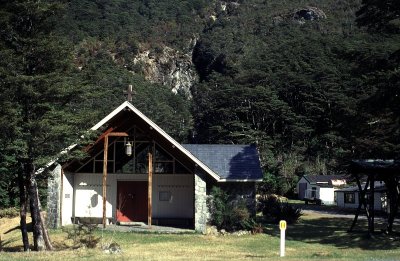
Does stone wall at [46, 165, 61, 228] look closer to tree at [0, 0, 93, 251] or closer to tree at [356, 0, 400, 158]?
tree at [0, 0, 93, 251]

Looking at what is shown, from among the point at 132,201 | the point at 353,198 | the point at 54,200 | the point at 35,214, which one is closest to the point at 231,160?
the point at 132,201

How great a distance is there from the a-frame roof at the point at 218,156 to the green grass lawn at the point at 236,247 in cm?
290

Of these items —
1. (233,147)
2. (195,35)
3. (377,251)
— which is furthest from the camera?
(195,35)

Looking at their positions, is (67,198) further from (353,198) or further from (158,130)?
(353,198)

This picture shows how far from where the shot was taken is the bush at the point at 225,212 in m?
24.2

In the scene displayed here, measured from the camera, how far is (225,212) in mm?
24359

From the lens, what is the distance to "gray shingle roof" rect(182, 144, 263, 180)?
2473cm

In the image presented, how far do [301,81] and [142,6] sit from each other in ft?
237

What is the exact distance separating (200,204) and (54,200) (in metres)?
6.94

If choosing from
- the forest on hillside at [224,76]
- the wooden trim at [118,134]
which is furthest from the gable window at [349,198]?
the wooden trim at [118,134]

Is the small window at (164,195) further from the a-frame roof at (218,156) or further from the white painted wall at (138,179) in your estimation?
the a-frame roof at (218,156)

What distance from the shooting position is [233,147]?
27.8 metres

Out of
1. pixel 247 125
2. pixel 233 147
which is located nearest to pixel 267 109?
pixel 247 125

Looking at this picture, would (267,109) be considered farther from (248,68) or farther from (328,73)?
(248,68)
